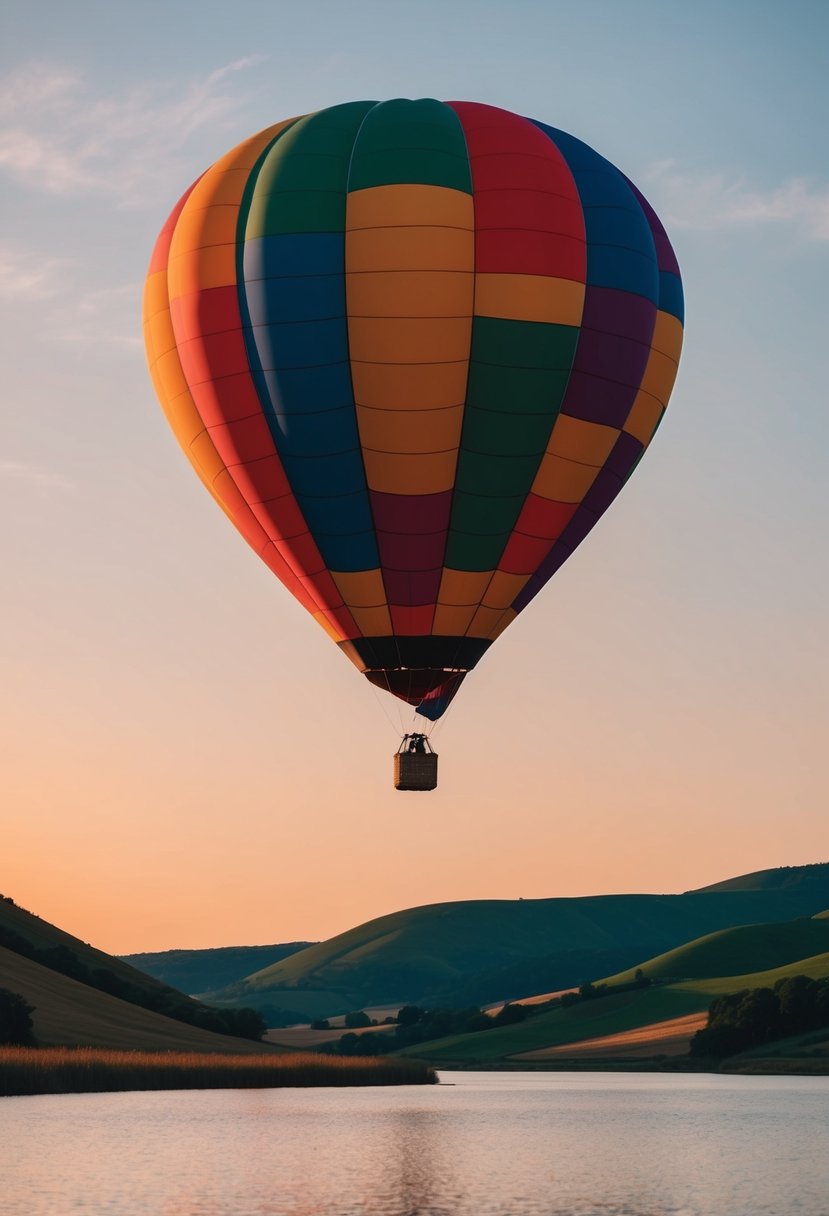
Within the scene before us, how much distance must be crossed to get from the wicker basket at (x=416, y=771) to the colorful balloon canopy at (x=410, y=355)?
223 centimetres

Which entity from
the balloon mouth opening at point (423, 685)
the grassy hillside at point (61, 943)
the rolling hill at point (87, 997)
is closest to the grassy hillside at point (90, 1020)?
the rolling hill at point (87, 997)

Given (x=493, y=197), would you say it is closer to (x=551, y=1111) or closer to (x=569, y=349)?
(x=569, y=349)

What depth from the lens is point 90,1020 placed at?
3967 inches

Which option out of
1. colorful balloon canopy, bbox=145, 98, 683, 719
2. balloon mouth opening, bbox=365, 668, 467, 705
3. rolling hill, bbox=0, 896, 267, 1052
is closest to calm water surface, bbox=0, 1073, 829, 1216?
rolling hill, bbox=0, 896, 267, 1052

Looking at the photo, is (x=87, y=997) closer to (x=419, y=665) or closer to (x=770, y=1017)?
(x=770, y=1017)

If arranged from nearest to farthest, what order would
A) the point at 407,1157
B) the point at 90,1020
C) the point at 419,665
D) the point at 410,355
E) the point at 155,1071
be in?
the point at 410,355 < the point at 419,665 < the point at 407,1157 < the point at 155,1071 < the point at 90,1020

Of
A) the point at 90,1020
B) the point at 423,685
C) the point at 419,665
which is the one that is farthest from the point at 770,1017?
the point at 419,665

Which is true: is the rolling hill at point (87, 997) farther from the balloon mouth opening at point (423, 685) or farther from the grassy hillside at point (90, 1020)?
the balloon mouth opening at point (423, 685)

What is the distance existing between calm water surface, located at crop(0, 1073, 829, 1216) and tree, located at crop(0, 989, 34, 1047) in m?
4.88

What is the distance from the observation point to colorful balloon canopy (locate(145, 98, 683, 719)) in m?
44.4

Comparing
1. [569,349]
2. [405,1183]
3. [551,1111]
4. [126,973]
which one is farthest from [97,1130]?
[126,973]

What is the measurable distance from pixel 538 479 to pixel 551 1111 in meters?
42.4

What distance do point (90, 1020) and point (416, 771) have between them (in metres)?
61.7

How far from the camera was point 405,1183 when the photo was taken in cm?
4681
